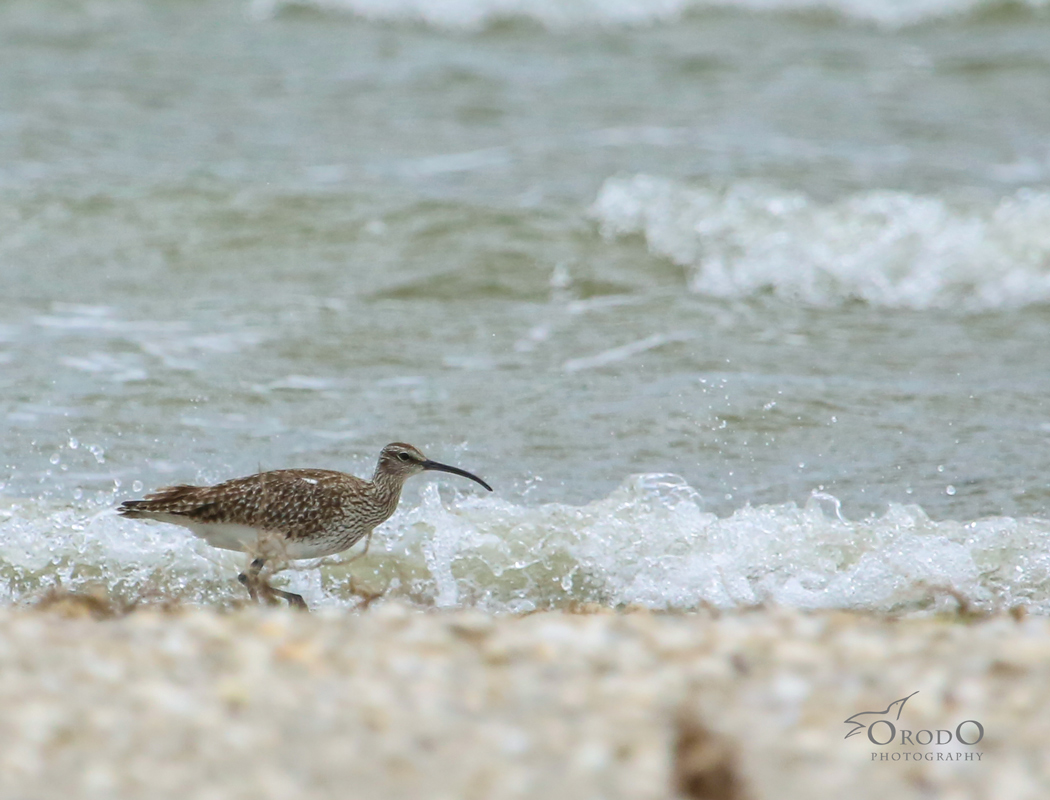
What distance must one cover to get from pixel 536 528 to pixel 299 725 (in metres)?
3.36

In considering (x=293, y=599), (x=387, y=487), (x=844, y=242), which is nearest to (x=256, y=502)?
(x=293, y=599)

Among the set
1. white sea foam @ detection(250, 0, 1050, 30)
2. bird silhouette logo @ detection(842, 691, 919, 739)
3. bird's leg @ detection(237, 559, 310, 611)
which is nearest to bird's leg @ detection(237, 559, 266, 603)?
bird's leg @ detection(237, 559, 310, 611)

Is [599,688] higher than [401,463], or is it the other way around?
[599,688]

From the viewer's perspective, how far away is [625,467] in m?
7.65

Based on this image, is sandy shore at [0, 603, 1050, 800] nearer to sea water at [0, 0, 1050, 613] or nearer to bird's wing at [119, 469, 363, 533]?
sea water at [0, 0, 1050, 613]

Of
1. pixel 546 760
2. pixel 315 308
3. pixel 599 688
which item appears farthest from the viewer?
pixel 315 308

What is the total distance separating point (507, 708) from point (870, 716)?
826mm

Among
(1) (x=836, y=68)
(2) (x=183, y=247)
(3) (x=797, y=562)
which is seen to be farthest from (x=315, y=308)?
(1) (x=836, y=68)

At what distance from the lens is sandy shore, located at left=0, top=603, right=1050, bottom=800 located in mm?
3148

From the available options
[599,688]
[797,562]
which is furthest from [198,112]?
[599,688]

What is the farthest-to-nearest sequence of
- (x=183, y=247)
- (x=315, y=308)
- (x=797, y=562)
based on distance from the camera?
1. (x=183, y=247)
2. (x=315, y=308)
3. (x=797, y=562)

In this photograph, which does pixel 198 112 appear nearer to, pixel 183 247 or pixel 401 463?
pixel 183 247

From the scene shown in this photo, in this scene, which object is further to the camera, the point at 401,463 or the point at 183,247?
the point at 183,247

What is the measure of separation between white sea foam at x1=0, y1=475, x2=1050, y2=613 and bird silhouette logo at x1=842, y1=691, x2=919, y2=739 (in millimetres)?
2568
